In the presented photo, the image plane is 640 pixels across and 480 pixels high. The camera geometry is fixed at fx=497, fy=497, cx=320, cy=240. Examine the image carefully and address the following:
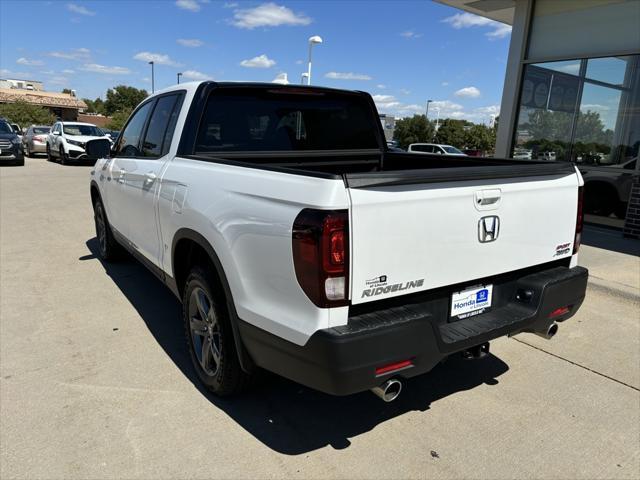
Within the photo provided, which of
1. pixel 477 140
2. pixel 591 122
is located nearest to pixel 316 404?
pixel 591 122

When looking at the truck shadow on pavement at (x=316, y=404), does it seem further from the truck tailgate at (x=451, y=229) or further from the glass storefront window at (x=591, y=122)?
the glass storefront window at (x=591, y=122)

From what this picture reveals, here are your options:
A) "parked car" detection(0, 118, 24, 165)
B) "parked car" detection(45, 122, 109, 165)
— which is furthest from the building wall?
"parked car" detection(0, 118, 24, 165)

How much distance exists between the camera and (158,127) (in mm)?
4008

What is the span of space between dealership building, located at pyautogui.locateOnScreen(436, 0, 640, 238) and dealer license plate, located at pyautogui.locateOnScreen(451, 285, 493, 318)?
255 inches

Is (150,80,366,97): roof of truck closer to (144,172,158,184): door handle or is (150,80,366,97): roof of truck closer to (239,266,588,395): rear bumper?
(144,172,158,184): door handle

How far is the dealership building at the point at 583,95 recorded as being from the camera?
8.76 m

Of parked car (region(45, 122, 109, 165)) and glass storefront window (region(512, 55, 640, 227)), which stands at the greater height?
glass storefront window (region(512, 55, 640, 227))

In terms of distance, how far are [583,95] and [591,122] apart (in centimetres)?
56

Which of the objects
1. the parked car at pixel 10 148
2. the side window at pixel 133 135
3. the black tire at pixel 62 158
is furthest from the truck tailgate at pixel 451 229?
the black tire at pixel 62 158

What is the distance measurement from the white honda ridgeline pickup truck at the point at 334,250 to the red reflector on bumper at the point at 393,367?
0.01 meters

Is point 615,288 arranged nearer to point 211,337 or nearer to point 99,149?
point 211,337

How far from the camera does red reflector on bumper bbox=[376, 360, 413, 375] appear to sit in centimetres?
221

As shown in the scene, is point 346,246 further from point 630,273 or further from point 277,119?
point 630,273

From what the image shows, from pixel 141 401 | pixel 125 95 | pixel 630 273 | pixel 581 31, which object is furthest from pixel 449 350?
pixel 125 95
